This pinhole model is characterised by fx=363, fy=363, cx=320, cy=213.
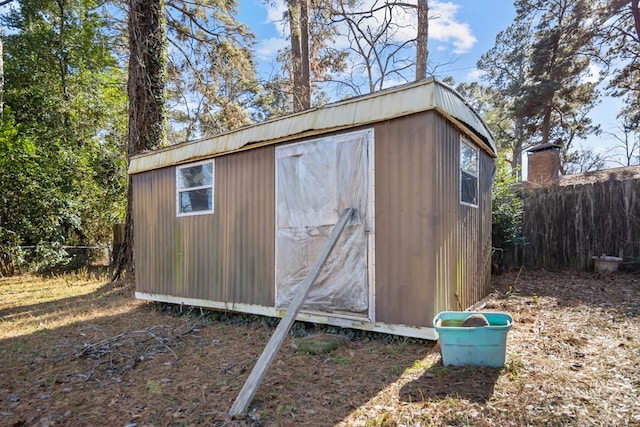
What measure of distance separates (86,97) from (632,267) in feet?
49.7

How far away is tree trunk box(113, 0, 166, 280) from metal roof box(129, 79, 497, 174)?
2.99 meters

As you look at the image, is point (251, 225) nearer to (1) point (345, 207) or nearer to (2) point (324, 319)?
(1) point (345, 207)

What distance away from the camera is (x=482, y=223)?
5.16 meters

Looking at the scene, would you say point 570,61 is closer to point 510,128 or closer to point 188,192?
point 510,128

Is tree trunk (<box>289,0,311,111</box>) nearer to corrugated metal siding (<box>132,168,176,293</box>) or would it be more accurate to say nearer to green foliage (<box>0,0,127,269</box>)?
corrugated metal siding (<box>132,168,176,293</box>)

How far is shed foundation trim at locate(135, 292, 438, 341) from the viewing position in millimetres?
3523

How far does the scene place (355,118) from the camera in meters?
3.92

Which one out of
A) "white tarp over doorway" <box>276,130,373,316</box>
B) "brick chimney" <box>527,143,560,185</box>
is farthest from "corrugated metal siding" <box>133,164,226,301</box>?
"brick chimney" <box>527,143,560,185</box>

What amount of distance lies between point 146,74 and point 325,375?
7.62 metres

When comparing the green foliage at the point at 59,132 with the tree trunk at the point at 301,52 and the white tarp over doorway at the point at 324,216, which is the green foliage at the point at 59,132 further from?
the white tarp over doorway at the point at 324,216

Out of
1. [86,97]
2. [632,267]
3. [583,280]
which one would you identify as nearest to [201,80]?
[86,97]

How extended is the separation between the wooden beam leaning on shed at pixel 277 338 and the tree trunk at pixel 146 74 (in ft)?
19.7

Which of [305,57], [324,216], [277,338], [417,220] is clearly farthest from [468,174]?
[305,57]

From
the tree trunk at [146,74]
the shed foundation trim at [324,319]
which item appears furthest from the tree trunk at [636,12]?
the tree trunk at [146,74]
